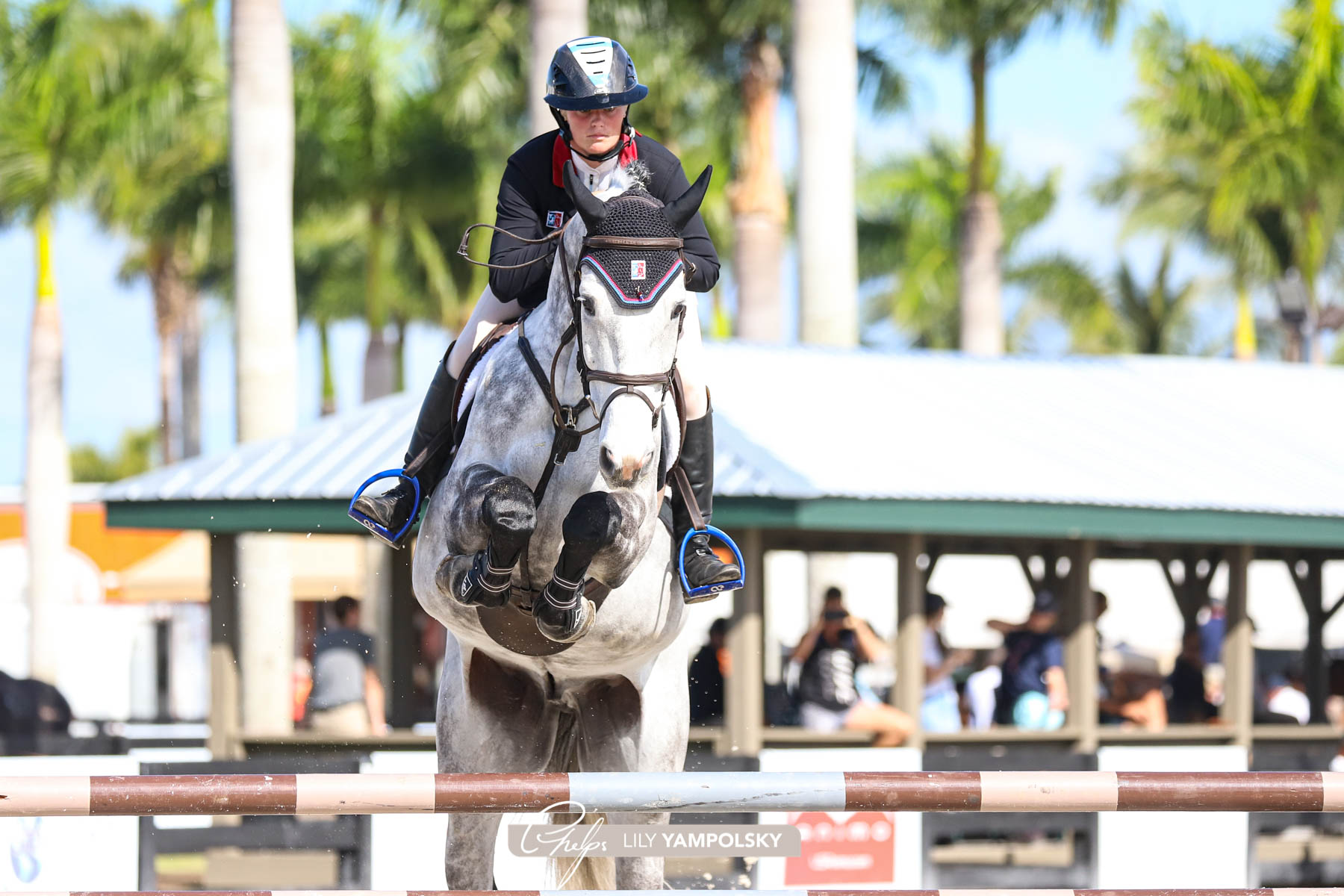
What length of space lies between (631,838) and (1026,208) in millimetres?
39356

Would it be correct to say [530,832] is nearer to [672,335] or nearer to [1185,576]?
[672,335]

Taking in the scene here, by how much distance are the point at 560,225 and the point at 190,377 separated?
37.2 meters

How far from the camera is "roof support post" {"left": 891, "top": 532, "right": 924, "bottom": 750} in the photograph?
39.5 feet

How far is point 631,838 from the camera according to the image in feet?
15.6

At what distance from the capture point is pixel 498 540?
4598 millimetres

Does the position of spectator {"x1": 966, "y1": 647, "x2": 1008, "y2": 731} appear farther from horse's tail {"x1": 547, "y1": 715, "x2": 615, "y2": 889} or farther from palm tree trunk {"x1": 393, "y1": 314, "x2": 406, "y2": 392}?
palm tree trunk {"x1": 393, "y1": 314, "x2": 406, "y2": 392}

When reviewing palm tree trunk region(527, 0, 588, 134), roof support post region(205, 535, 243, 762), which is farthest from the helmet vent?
palm tree trunk region(527, 0, 588, 134)

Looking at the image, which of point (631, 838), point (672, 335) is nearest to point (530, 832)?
point (631, 838)

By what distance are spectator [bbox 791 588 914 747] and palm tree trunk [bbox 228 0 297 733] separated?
515cm

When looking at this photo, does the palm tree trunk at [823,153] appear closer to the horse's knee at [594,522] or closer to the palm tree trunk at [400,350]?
the horse's knee at [594,522]

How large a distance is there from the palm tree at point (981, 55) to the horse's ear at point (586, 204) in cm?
1796

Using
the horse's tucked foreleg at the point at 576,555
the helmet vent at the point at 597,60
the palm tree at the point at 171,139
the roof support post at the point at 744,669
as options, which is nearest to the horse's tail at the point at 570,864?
the horse's tucked foreleg at the point at 576,555

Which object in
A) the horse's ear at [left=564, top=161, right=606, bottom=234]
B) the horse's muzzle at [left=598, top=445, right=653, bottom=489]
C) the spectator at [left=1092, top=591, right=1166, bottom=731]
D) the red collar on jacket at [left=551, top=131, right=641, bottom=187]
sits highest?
the red collar on jacket at [left=551, top=131, right=641, bottom=187]

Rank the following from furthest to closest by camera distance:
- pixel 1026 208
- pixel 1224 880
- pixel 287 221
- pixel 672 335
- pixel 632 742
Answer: pixel 1026 208 → pixel 287 221 → pixel 1224 880 → pixel 632 742 → pixel 672 335
